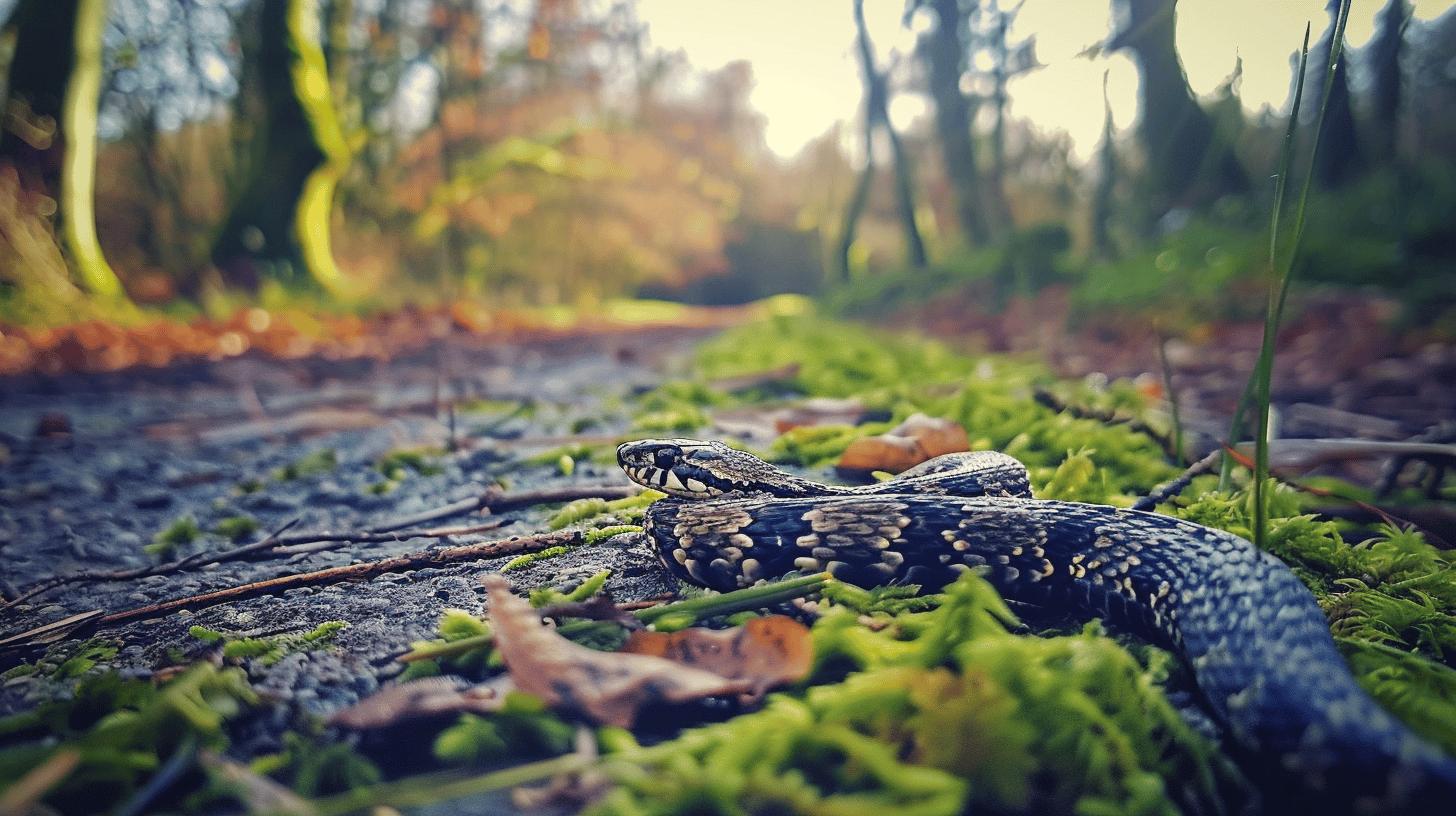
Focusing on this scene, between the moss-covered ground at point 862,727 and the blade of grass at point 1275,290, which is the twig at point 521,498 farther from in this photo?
the blade of grass at point 1275,290

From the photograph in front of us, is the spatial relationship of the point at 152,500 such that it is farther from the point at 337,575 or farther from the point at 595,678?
the point at 595,678

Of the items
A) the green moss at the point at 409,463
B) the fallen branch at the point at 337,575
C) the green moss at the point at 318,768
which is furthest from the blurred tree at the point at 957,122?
the green moss at the point at 318,768

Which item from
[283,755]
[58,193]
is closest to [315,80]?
[58,193]

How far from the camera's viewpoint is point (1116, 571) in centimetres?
172

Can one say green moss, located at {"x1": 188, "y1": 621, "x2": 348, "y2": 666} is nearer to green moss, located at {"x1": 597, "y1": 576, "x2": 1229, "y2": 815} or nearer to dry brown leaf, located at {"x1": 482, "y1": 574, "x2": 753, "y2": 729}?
dry brown leaf, located at {"x1": 482, "y1": 574, "x2": 753, "y2": 729}

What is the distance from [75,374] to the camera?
7797 millimetres

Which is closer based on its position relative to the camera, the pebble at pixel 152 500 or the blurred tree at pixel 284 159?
the pebble at pixel 152 500

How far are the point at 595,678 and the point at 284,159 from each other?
17.4 meters

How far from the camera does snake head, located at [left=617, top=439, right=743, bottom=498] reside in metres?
2.39

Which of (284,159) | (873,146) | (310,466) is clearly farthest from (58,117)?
(873,146)

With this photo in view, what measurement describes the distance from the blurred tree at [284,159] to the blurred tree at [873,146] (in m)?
14.4

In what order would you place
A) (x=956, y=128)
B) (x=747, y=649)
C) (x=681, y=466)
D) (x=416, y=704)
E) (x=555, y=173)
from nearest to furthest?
(x=416, y=704), (x=747, y=649), (x=681, y=466), (x=956, y=128), (x=555, y=173)

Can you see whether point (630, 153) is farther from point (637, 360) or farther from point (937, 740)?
point (937, 740)

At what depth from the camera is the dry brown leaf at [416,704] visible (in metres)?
1.29
